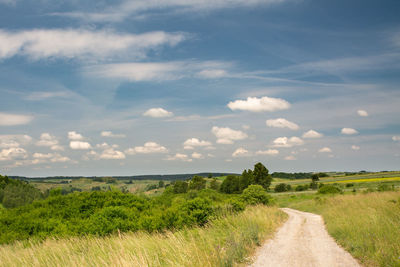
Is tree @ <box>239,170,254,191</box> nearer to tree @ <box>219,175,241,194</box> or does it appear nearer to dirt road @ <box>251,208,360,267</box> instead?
tree @ <box>219,175,241,194</box>

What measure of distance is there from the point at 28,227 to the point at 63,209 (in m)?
2.56

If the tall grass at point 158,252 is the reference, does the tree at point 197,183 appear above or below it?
below

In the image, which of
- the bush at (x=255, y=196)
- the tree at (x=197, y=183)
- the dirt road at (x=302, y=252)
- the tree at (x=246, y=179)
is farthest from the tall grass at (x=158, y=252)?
the tree at (x=246, y=179)

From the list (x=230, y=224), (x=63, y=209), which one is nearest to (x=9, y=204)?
(x=63, y=209)

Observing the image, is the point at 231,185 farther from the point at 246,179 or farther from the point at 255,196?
the point at 255,196

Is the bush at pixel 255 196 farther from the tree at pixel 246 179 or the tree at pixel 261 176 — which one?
the tree at pixel 261 176

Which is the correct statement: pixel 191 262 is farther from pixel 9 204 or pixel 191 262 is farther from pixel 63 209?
pixel 9 204

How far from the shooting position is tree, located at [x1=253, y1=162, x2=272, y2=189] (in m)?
87.3

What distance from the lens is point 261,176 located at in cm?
8806

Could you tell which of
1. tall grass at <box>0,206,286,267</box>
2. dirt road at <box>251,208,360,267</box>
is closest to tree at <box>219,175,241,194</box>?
tall grass at <box>0,206,286,267</box>

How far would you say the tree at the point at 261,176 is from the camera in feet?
286

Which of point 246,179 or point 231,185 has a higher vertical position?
point 246,179

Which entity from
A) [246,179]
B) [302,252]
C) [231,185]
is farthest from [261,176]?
[302,252]

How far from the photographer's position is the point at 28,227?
651 inches
